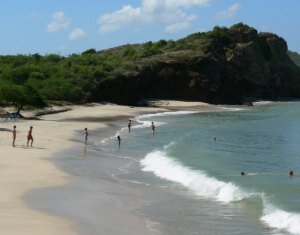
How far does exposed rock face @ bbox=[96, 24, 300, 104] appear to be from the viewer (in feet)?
345

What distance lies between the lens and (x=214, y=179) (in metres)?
24.8

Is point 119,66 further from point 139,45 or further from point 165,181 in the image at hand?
point 165,181

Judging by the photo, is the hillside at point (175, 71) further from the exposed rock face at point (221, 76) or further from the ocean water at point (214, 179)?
the ocean water at point (214, 179)

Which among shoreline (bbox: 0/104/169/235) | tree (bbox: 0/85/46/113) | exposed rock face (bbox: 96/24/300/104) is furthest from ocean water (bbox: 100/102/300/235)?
exposed rock face (bbox: 96/24/300/104)

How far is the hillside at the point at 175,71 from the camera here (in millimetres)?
89312

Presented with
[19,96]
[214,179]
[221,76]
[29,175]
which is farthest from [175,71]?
[29,175]

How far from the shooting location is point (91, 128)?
51812 mm

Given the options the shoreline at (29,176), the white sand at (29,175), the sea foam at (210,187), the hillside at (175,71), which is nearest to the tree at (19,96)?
the hillside at (175,71)

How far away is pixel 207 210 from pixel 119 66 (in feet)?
302

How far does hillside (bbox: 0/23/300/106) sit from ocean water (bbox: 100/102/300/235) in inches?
1008

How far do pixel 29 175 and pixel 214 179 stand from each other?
27.9 feet

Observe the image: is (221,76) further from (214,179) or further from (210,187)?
(210,187)

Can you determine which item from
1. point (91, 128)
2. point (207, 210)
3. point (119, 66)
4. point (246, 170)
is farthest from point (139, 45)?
point (207, 210)

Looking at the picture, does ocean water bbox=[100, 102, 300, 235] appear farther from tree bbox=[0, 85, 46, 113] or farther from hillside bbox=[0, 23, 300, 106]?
hillside bbox=[0, 23, 300, 106]
